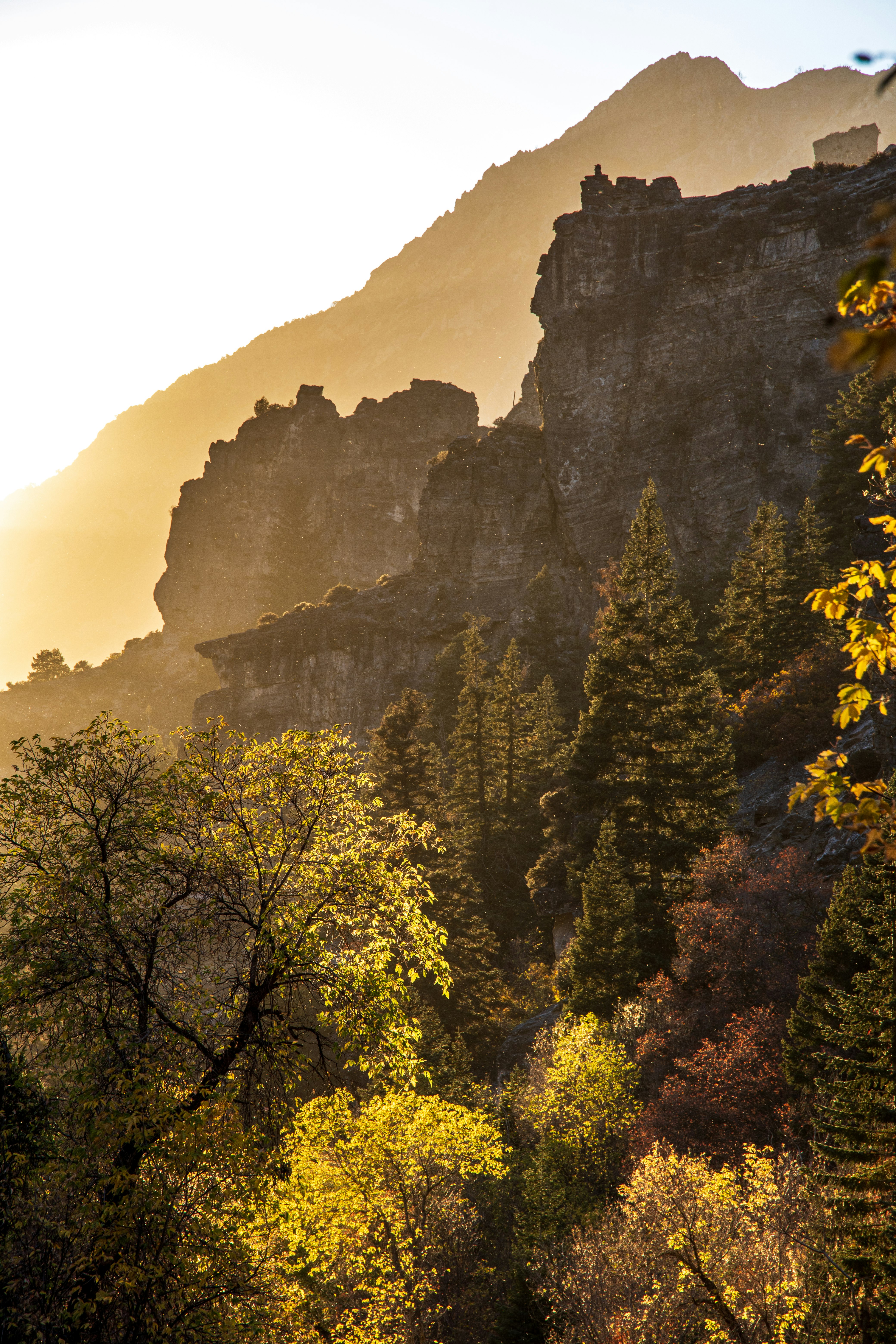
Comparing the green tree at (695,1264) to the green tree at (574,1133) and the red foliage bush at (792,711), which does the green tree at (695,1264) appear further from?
the red foliage bush at (792,711)

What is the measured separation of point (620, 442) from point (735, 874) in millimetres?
53694

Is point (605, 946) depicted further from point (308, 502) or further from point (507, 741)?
point (308, 502)

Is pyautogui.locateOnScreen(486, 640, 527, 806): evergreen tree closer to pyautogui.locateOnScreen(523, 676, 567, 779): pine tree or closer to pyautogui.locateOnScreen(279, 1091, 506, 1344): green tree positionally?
pyautogui.locateOnScreen(523, 676, 567, 779): pine tree

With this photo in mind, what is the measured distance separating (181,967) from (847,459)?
48.3 metres

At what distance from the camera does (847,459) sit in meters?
47.3

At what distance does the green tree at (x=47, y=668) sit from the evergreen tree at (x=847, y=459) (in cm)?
11129

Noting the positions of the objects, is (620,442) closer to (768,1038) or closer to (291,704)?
(291,704)

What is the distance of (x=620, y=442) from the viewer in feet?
230

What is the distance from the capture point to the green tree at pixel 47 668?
122 metres

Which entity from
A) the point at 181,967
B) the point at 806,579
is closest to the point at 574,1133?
the point at 181,967

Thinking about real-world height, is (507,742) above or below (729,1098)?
above

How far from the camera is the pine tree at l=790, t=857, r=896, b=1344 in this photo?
10.6m

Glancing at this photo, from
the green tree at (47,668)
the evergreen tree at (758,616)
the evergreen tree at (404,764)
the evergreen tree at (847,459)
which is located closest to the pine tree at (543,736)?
the evergreen tree at (404,764)

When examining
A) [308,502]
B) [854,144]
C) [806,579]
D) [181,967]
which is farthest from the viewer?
[308,502]
